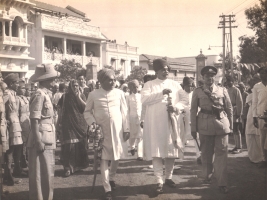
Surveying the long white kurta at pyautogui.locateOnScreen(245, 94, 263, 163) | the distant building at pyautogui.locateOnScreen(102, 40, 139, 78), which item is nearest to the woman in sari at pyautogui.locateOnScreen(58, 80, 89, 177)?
the long white kurta at pyautogui.locateOnScreen(245, 94, 263, 163)

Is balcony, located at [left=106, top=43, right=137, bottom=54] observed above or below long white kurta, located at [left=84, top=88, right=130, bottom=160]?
above

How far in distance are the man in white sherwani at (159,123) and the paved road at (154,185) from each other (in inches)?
13.8

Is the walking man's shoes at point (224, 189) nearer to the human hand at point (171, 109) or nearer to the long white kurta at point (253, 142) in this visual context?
the human hand at point (171, 109)

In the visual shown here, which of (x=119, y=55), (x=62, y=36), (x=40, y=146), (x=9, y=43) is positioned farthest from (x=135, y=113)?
(x=119, y=55)

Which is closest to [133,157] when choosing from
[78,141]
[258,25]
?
[78,141]

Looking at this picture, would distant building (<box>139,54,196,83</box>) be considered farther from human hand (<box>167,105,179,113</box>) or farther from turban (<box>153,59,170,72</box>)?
human hand (<box>167,105,179,113</box>)

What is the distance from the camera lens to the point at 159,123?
518 cm

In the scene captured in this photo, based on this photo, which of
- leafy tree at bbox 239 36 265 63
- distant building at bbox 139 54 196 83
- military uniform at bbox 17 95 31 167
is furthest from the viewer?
distant building at bbox 139 54 196 83

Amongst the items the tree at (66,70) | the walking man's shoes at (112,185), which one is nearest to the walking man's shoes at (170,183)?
the walking man's shoes at (112,185)

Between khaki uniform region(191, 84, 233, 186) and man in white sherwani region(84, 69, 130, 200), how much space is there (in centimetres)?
122

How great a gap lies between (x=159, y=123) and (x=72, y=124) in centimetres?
220

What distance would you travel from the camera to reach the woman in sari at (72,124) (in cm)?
653

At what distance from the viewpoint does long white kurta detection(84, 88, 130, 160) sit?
490 centimetres

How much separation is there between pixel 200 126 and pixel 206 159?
0.57 m
